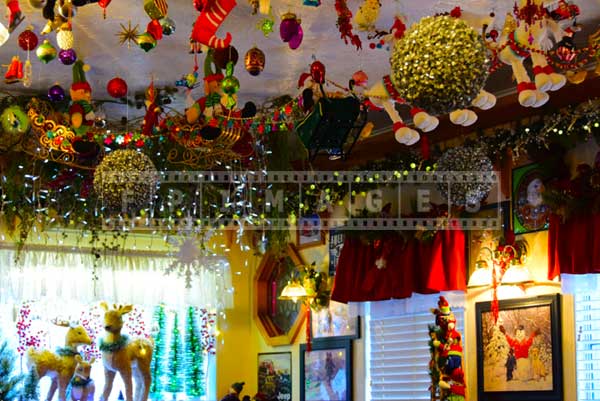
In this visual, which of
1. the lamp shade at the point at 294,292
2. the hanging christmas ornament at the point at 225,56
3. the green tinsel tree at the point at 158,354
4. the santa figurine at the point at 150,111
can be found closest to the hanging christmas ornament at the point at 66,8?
the hanging christmas ornament at the point at 225,56

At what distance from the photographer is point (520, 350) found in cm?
585

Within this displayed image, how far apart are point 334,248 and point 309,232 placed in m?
0.39

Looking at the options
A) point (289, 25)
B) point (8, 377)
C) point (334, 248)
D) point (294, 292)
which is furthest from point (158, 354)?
point (289, 25)

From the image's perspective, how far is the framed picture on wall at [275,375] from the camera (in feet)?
26.3

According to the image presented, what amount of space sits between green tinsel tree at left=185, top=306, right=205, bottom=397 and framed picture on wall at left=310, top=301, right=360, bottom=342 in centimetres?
114

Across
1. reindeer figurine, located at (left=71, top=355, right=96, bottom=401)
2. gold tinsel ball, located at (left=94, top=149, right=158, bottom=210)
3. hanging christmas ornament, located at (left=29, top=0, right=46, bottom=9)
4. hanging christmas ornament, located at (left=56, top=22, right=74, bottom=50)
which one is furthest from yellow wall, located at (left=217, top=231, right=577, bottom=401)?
hanging christmas ornament, located at (left=29, top=0, right=46, bottom=9)

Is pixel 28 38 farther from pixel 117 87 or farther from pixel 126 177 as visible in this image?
pixel 126 177

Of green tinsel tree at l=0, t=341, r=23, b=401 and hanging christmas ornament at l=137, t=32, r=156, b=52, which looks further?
green tinsel tree at l=0, t=341, r=23, b=401

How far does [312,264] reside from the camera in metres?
7.67

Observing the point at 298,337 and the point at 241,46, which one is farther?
the point at 298,337

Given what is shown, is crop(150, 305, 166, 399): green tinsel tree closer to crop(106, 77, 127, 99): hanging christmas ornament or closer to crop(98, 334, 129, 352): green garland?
crop(98, 334, 129, 352): green garland

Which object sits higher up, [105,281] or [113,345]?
[105,281]

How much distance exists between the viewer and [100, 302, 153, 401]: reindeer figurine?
23.5ft

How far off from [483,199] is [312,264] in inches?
74.9
